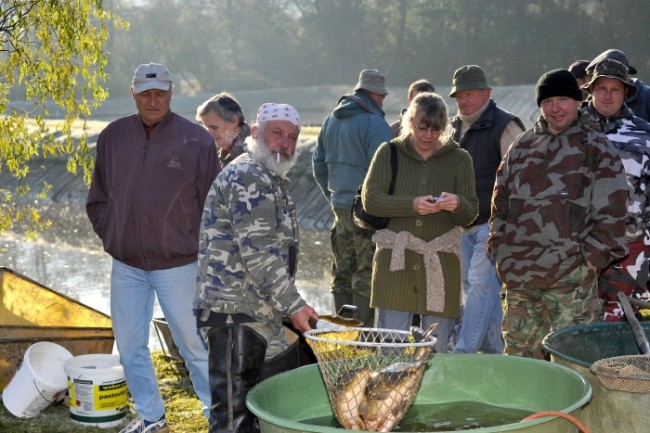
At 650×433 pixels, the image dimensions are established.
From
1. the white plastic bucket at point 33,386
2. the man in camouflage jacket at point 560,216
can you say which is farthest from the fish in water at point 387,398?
the white plastic bucket at point 33,386

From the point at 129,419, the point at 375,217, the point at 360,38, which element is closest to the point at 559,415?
the point at 375,217

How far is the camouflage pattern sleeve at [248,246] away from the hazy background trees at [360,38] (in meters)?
35.6

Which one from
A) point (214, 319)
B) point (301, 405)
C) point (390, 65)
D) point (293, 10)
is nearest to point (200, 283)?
point (214, 319)

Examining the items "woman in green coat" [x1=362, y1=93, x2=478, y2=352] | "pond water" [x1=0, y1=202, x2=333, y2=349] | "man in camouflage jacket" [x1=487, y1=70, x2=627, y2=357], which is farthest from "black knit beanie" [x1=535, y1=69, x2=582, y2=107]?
"pond water" [x1=0, y1=202, x2=333, y2=349]

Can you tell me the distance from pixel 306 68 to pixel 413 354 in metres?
53.0

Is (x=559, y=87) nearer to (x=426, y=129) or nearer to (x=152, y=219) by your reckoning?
(x=426, y=129)

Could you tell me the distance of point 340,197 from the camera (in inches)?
319

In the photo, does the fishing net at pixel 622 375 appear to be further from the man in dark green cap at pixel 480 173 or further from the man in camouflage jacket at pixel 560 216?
the man in dark green cap at pixel 480 173

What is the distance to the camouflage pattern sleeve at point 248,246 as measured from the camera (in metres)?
4.71

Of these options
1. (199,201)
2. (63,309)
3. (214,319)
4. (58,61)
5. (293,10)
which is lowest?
(63,309)

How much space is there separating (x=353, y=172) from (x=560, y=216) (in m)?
2.72

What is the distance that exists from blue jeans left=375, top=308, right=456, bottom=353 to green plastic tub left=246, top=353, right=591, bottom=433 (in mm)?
2024

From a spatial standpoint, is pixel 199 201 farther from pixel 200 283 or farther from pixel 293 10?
pixel 293 10

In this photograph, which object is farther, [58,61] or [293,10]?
[293,10]
